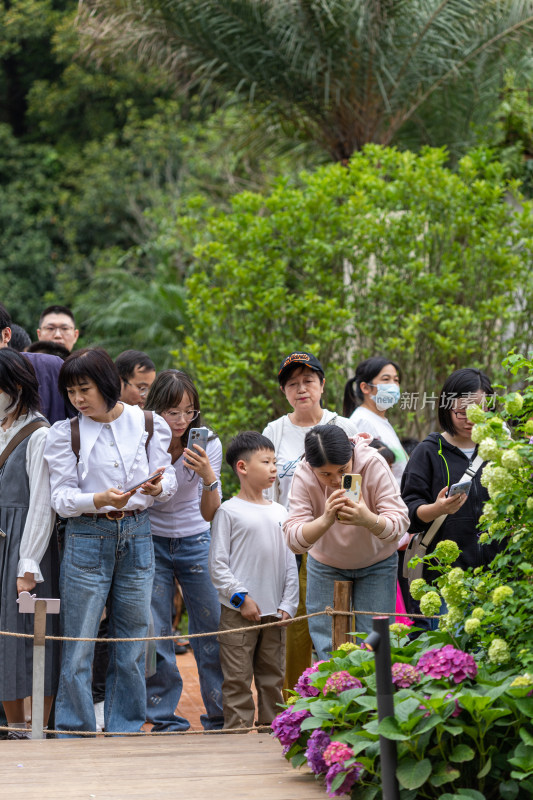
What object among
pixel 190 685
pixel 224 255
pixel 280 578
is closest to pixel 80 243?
pixel 224 255

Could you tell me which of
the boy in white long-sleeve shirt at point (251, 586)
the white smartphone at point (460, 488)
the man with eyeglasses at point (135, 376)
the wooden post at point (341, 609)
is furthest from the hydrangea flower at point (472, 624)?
the man with eyeglasses at point (135, 376)

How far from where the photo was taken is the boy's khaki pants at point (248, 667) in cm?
490

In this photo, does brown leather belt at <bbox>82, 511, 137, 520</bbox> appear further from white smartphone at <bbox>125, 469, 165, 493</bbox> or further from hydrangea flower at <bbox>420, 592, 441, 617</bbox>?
hydrangea flower at <bbox>420, 592, 441, 617</bbox>

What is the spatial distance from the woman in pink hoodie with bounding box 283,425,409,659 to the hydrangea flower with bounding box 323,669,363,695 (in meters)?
0.68

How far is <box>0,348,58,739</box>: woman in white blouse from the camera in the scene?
4.58 meters

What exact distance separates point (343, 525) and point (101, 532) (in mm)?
1124

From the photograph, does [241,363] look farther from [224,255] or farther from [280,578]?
[280,578]

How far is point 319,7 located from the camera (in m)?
9.98

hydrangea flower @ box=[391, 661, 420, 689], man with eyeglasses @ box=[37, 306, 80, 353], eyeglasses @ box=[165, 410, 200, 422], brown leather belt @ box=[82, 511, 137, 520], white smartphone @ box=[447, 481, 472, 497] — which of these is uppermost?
man with eyeglasses @ box=[37, 306, 80, 353]

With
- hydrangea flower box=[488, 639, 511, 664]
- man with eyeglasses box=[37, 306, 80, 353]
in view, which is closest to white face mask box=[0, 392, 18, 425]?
man with eyeglasses box=[37, 306, 80, 353]

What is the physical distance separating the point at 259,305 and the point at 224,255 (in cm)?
58

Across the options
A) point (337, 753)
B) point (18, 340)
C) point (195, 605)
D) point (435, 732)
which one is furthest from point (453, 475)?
point (18, 340)

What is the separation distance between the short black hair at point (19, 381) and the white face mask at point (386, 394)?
2078 mm

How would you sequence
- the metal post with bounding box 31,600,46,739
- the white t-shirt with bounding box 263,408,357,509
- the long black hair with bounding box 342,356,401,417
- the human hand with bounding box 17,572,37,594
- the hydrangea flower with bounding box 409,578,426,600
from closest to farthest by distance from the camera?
1. the hydrangea flower with bounding box 409,578,426,600
2. the metal post with bounding box 31,600,46,739
3. the human hand with bounding box 17,572,37,594
4. the white t-shirt with bounding box 263,408,357,509
5. the long black hair with bounding box 342,356,401,417
